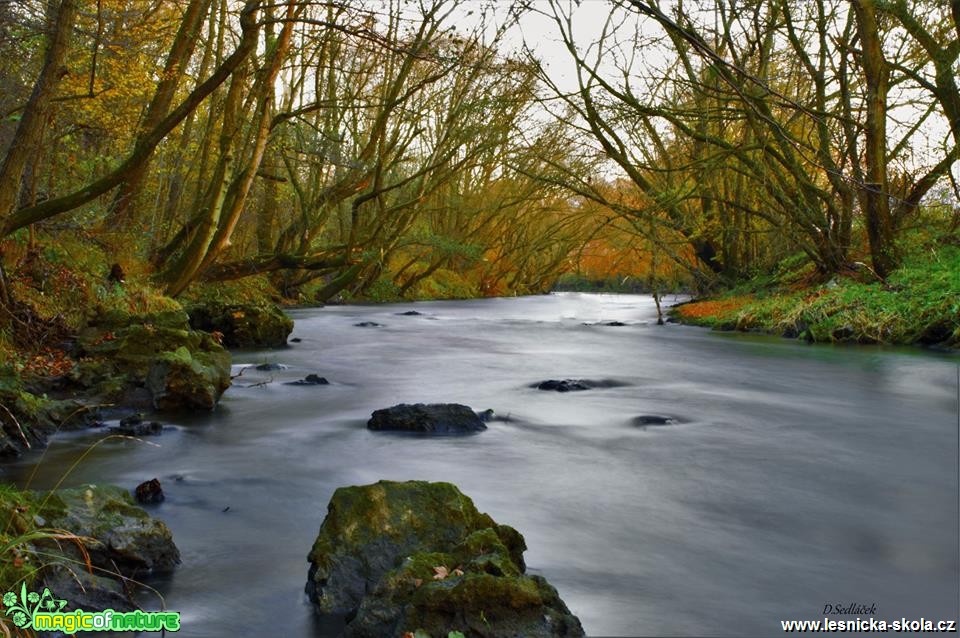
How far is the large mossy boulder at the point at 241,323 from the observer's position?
47.8 feet

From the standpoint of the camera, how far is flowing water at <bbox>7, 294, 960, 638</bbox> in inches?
156

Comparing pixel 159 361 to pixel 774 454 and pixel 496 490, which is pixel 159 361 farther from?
pixel 774 454

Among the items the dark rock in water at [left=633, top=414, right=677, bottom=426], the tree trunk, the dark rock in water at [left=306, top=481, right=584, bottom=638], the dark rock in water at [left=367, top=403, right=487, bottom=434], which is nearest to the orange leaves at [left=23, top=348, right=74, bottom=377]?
the dark rock in water at [left=367, top=403, right=487, bottom=434]

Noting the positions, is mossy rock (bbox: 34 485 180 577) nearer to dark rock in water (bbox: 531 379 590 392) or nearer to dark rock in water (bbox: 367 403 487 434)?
dark rock in water (bbox: 367 403 487 434)

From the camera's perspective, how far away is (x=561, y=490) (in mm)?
6043

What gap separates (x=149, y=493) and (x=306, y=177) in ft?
84.0

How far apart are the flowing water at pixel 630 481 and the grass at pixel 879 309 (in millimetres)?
1644

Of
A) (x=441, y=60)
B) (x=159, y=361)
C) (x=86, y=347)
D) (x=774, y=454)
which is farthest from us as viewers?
(x=86, y=347)

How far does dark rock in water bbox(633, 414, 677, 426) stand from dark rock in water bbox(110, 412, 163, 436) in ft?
16.3

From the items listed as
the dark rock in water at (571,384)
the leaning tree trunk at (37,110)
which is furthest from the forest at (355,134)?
the dark rock in water at (571,384)

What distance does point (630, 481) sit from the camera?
621 centimetres

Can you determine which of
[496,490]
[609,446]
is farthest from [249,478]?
[609,446]

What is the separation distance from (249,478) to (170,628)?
8.86 feet

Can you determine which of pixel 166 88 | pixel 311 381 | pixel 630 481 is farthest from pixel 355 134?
pixel 630 481
